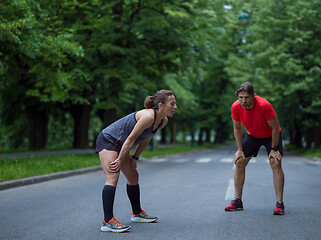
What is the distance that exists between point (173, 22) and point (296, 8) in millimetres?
10851

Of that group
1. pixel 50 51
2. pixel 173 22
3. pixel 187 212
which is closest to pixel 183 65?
pixel 173 22

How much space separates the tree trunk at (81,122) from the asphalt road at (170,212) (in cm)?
1600

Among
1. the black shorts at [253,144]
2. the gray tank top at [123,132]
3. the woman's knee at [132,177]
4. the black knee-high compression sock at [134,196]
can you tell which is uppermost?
the gray tank top at [123,132]

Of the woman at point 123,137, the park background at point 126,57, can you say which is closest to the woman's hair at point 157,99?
the woman at point 123,137

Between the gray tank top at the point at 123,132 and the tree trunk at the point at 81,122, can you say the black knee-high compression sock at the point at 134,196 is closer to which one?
the gray tank top at the point at 123,132

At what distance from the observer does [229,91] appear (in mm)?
43312

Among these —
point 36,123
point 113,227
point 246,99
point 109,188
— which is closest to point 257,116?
point 246,99

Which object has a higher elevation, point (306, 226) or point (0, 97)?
point (0, 97)

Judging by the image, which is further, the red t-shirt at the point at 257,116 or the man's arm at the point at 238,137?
the man's arm at the point at 238,137

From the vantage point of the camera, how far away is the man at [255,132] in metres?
5.82

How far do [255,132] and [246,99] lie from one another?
25.1 inches

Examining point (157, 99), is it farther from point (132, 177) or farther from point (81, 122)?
point (81, 122)

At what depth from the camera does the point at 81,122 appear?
26.3 meters

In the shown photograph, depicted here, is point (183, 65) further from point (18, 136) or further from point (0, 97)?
point (18, 136)
